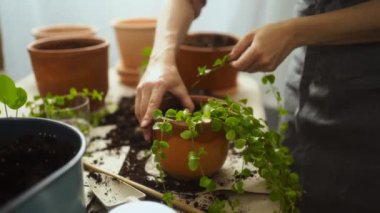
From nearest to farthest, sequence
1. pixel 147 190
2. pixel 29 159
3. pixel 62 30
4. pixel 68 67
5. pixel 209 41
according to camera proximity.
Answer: pixel 29 159
pixel 147 190
pixel 68 67
pixel 209 41
pixel 62 30

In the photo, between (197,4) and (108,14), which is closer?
(197,4)

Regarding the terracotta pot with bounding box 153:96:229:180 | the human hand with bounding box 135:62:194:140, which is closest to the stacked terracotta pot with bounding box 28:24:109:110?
the human hand with bounding box 135:62:194:140

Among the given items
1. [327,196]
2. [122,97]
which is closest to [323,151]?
[327,196]

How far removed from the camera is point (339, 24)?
2.18 ft

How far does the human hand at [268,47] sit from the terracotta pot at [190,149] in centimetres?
15

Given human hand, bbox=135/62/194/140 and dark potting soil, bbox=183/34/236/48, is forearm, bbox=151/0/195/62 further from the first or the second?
dark potting soil, bbox=183/34/236/48

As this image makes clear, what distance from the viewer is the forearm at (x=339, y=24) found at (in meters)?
0.66

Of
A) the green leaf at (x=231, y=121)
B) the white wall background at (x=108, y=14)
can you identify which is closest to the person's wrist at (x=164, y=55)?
the green leaf at (x=231, y=121)

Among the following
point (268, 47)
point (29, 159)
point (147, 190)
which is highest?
point (268, 47)

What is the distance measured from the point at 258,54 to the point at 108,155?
0.37 meters

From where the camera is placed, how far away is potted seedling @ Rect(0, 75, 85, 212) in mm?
417

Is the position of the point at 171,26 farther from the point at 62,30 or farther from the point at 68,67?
the point at 62,30

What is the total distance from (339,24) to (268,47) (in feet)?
0.45

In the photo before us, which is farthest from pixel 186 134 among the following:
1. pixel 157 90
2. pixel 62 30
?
pixel 62 30
